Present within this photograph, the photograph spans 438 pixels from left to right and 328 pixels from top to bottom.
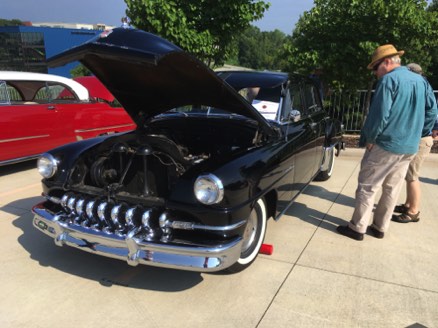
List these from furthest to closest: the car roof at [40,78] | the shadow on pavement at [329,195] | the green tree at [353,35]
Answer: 1. the green tree at [353,35]
2. the car roof at [40,78]
3. the shadow on pavement at [329,195]

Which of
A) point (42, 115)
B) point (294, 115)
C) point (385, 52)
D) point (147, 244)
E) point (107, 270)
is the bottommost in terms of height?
point (107, 270)

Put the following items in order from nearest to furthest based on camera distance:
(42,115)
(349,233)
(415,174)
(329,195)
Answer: (349,233), (415,174), (329,195), (42,115)

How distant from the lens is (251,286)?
306 cm

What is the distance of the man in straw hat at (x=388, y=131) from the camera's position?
137 inches

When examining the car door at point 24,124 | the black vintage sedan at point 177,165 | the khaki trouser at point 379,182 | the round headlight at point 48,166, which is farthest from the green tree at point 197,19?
the khaki trouser at point 379,182

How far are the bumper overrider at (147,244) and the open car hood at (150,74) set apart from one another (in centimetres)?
118

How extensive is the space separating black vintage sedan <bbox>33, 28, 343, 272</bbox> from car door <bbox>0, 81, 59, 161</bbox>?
2952 millimetres

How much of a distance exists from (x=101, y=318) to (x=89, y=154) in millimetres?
1511

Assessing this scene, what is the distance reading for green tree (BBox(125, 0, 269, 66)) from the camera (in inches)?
261

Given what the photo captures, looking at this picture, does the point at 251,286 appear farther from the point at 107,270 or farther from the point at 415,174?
the point at 415,174

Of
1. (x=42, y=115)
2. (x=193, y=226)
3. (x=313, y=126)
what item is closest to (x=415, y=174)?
(x=313, y=126)

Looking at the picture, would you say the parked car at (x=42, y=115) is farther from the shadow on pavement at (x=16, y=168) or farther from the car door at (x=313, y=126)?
the car door at (x=313, y=126)

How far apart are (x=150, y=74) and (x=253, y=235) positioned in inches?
68.1

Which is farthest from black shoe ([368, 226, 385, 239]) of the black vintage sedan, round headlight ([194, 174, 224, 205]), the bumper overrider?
round headlight ([194, 174, 224, 205])
